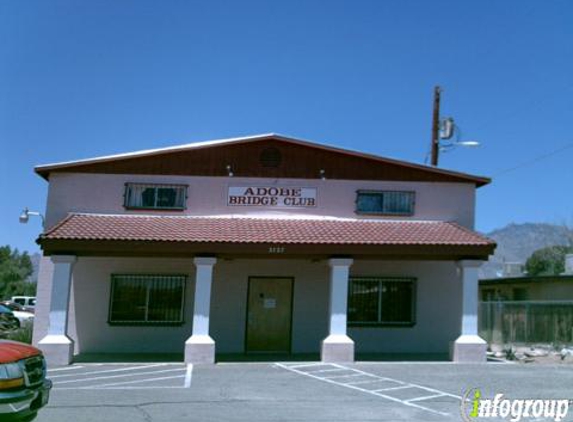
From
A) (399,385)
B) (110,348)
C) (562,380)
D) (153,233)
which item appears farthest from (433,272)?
(110,348)

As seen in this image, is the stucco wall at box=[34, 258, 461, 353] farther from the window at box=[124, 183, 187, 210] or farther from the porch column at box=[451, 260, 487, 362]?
the porch column at box=[451, 260, 487, 362]

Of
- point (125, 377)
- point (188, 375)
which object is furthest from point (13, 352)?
point (188, 375)

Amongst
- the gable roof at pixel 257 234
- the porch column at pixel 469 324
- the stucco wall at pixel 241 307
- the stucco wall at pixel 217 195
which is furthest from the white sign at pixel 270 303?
the porch column at pixel 469 324

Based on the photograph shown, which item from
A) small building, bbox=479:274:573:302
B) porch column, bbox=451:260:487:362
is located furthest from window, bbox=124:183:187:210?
small building, bbox=479:274:573:302

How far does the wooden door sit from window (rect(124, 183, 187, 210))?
3.15 meters

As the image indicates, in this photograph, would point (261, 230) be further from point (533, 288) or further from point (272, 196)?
point (533, 288)

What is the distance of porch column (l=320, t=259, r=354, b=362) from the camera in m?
16.2

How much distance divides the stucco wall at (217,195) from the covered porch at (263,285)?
17.8 inches

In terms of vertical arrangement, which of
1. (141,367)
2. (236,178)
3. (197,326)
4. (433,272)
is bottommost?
(141,367)

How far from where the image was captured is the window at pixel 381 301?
18938mm

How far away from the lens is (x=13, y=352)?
7703 mm

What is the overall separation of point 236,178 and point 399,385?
8.41 metres

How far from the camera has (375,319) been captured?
1894 cm

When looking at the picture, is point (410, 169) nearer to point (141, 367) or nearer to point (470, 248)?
point (470, 248)
